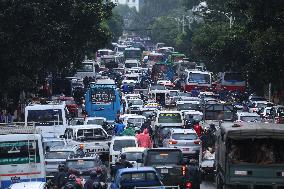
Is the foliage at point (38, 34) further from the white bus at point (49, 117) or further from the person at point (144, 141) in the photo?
the person at point (144, 141)

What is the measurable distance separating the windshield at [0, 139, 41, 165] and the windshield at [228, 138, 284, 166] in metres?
6.75

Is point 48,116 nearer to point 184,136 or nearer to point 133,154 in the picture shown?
point 184,136

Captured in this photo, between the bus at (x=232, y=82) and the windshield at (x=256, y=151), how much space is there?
57237mm

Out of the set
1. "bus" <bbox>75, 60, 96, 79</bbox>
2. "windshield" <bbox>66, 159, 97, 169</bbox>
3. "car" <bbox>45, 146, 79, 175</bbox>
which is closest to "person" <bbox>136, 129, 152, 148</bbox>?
"car" <bbox>45, 146, 79, 175</bbox>

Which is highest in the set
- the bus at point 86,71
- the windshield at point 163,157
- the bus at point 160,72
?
the windshield at point 163,157

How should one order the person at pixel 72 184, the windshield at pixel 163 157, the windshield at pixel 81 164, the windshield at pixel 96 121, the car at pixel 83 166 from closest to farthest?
the person at pixel 72 184
the windshield at pixel 163 157
the car at pixel 83 166
the windshield at pixel 81 164
the windshield at pixel 96 121

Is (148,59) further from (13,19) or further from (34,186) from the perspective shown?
(34,186)

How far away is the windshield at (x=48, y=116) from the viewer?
4762 cm

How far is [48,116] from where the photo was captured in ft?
157

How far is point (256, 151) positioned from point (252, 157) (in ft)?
0.63

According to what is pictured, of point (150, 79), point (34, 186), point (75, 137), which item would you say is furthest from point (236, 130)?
point (150, 79)

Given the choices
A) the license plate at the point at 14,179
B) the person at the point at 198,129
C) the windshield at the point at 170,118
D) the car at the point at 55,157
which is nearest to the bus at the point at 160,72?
the windshield at the point at 170,118

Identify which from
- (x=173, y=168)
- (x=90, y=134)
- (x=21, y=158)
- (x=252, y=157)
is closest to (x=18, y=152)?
(x=21, y=158)

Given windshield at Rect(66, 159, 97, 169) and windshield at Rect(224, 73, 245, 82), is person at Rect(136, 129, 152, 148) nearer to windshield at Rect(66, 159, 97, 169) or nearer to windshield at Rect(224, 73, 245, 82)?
windshield at Rect(66, 159, 97, 169)
